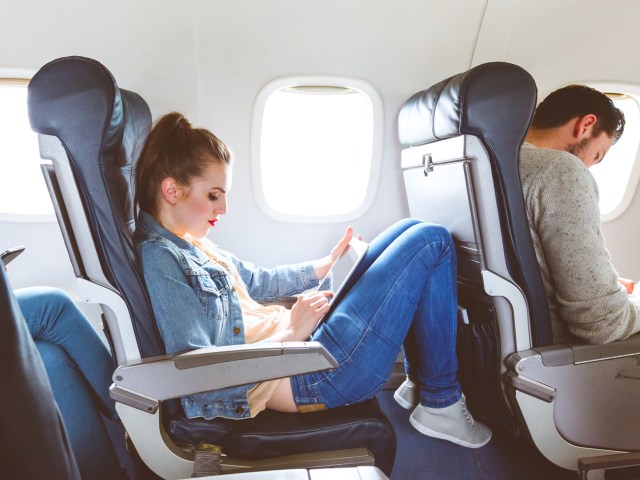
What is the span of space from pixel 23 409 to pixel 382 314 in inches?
48.0

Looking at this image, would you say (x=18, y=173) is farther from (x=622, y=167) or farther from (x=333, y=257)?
(x=622, y=167)

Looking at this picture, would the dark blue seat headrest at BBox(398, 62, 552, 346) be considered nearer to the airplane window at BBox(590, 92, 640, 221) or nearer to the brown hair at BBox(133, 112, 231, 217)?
the brown hair at BBox(133, 112, 231, 217)

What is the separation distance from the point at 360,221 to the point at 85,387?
5.03ft

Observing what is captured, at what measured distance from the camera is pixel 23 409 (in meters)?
0.63

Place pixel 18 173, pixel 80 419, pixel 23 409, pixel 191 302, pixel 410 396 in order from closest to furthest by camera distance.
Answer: pixel 23 409, pixel 191 302, pixel 80 419, pixel 410 396, pixel 18 173

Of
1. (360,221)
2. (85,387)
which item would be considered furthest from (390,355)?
(360,221)

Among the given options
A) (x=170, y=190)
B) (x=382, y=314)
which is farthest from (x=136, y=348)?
(x=382, y=314)

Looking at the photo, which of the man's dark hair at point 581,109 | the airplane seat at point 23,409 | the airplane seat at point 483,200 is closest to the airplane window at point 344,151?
the airplane seat at point 483,200

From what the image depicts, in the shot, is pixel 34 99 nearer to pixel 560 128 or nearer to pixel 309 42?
pixel 309 42

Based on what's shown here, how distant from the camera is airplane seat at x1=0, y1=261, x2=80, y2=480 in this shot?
Result: 2.02ft

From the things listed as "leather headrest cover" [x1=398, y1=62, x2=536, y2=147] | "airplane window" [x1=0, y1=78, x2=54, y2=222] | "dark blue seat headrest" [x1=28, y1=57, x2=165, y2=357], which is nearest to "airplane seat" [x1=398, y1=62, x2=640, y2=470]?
"leather headrest cover" [x1=398, y1=62, x2=536, y2=147]

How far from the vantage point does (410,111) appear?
224 centimetres

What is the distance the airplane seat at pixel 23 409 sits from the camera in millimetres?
614

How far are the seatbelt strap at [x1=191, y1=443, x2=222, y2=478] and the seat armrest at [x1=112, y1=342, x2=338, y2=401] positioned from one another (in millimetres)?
215
